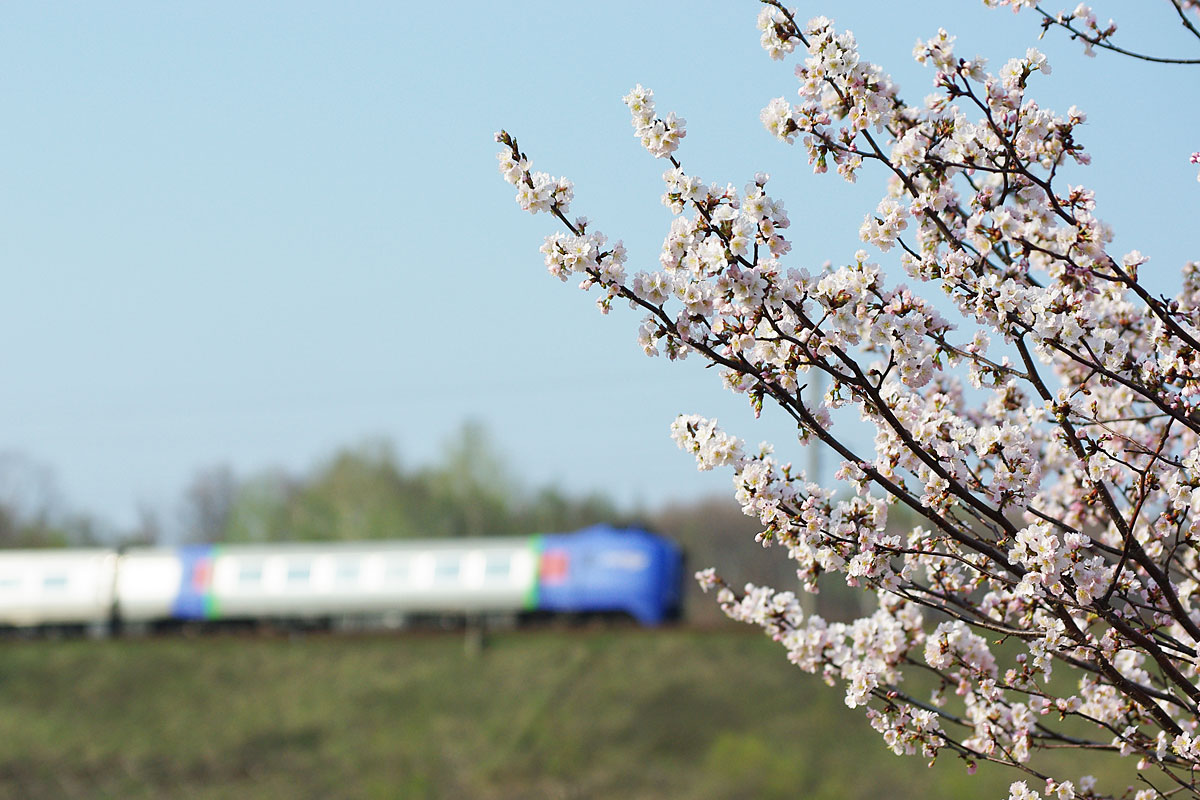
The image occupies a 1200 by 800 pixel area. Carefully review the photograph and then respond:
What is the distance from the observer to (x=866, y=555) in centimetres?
409

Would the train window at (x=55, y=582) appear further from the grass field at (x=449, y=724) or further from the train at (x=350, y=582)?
the grass field at (x=449, y=724)

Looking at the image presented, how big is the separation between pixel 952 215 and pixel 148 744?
2289 centimetres

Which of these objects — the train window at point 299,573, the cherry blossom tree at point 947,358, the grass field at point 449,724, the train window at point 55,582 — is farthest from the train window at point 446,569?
the cherry blossom tree at point 947,358

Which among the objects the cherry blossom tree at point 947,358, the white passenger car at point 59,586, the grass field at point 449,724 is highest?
the cherry blossom tree at point 947,358

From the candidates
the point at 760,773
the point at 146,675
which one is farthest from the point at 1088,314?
the point at 146,675

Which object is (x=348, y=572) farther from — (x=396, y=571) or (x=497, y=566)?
(x=497, y=566)

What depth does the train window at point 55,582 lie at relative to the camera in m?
30.0

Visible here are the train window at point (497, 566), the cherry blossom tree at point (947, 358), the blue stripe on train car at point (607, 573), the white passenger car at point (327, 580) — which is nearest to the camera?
the cherry blossom tree at point (947, 358)

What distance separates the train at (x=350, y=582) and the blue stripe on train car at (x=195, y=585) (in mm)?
24

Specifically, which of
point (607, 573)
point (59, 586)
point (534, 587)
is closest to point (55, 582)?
point (59, 586)

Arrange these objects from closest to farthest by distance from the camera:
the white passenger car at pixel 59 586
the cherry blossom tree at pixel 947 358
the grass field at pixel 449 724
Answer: the cherry blossom tree at pixel 947 358, the grass field at pixel 449 724, the white passenger car at pixel 59 586

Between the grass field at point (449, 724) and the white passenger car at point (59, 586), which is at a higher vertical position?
the white passenger car at point (59, 586)

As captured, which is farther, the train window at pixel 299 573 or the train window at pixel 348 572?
the train window at pixel 299 573

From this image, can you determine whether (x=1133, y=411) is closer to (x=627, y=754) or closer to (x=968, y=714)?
(x=968, y=714)
